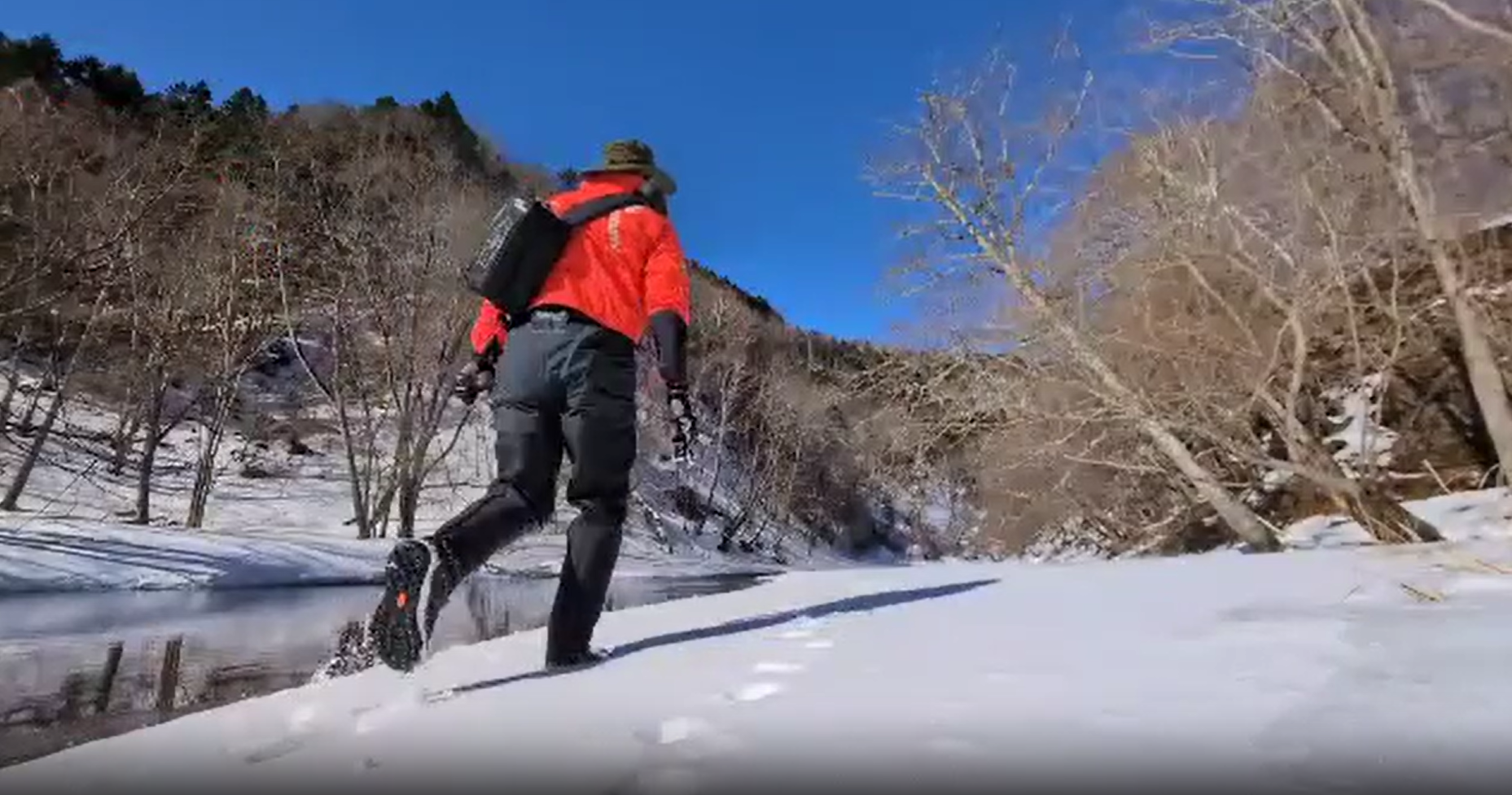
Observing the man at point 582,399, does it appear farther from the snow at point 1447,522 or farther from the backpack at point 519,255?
the snow at point 1447,522

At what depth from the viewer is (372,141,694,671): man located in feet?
10.5

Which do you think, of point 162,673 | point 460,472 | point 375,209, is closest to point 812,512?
point 460,472

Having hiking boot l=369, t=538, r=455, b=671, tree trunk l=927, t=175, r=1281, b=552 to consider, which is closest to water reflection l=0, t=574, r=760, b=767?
hiking boot l=369, t=538, r=455, b=671

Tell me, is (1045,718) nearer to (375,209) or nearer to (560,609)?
(560,609)

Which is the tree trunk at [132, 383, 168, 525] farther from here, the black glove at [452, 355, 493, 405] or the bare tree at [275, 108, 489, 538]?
the black glove at [452, 355, 493, 405]

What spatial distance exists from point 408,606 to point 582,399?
774 mm

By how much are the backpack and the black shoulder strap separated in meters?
0.02

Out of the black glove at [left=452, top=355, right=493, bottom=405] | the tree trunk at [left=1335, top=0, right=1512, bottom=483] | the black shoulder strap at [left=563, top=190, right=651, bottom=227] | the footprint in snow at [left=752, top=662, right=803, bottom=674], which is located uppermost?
the tree trunk at [left=1335, top=0, right=1512, bottom=483]

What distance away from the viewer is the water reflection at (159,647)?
3.62 meters

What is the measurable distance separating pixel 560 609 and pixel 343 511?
1149 inches

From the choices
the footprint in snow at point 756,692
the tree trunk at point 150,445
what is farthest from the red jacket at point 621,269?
the tree trunk at point 150,445

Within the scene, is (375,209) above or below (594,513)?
above

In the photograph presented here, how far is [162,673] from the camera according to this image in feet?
15.4

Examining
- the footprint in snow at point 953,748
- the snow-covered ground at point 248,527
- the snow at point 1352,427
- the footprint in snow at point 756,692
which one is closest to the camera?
the footprint in snow at point 953,748
